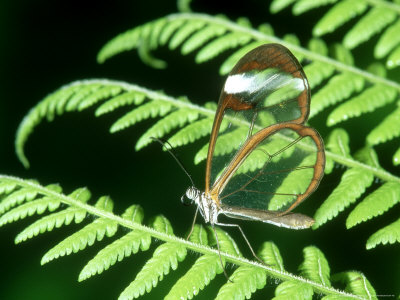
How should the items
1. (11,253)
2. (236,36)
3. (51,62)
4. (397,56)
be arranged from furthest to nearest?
(51,62)
(11,253)
(236,36)
(397,56)

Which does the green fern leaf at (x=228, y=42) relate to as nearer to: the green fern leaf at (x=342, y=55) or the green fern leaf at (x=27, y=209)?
the green fern leaf at (x=342, y=55)

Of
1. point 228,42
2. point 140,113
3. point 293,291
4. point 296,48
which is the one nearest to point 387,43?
point 296,48

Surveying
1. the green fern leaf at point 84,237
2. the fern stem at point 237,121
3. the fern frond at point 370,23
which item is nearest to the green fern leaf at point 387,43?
the fern frond at point 370,23

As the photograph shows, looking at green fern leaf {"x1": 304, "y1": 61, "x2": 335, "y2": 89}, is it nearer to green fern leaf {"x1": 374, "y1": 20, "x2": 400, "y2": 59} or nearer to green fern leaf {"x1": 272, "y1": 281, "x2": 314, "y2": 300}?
green fern leaf {"x1": 374, "y1": 20, "x2": 400, "y2": 59}

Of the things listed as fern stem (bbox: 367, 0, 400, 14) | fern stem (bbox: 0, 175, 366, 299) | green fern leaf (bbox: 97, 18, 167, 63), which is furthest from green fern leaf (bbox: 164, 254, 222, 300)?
fern stem (bbox: 367, 0, 400, 14)

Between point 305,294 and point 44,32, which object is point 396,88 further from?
point 44,32

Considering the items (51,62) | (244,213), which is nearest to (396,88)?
A: (244,213)
